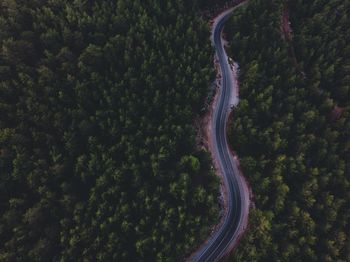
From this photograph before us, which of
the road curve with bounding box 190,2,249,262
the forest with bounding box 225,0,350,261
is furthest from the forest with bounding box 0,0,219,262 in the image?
the forest with bounding box 225,0,350,261

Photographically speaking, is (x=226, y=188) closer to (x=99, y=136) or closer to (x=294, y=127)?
(x=294, y=127)

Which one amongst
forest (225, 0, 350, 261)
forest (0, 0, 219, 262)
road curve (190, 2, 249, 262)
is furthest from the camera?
road curve (190, 2, 249, 262)

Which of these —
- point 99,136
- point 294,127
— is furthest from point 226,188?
point 99,136

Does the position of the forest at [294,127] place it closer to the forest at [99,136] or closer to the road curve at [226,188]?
the road curve at [226,188]

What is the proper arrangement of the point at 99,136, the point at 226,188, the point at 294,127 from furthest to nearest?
the point at 294,127 → the point at 226,188 → the point at 99,136

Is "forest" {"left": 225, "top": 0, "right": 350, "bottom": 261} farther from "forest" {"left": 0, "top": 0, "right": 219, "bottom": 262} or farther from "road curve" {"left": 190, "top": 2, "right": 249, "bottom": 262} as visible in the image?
"forest" {"left": 0, "top": 0, "right": 219, "bottom": 262}
